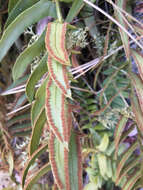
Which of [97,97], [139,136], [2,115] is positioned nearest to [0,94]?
[2,115]

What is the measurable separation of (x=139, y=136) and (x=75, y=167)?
14 centimetres

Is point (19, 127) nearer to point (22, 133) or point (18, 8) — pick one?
point (22, 133)

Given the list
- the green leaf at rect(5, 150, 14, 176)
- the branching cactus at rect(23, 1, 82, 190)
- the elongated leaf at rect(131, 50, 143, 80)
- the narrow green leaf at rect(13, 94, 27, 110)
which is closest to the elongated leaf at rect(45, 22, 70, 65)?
the branching cactus at rect(23, 1, 82, 190)

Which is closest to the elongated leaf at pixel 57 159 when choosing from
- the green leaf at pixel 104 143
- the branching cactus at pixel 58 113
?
the branching cactus at pixel 58 113

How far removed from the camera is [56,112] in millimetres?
272

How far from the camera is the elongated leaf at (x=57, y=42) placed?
0.89 feet

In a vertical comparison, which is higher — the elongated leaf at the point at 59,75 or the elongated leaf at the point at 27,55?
the elongated leaf at the point at 27,55

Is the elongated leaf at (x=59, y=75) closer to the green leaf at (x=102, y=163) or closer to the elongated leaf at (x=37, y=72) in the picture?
the elongated leaf at (x=37, y=72)

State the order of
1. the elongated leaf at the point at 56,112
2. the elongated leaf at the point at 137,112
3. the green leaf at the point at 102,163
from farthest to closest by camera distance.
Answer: the green leaf at the point at 102,163 → the elongated leaf at the point at 137,112 → the elongated leaf at the point at 56,112

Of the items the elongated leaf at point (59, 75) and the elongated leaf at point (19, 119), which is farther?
the elongated leaf at point (19, 119)

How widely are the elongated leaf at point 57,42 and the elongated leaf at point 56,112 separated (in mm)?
36

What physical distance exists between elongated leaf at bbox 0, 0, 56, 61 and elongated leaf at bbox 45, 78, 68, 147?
0.13 meters

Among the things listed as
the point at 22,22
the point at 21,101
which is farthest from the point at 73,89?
the point at 22,22

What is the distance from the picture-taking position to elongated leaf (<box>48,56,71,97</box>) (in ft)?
0.86
